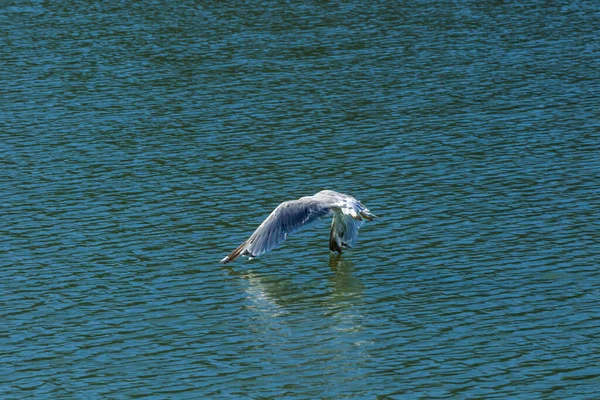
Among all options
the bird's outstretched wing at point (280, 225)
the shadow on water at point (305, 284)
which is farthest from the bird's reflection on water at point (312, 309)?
the bird's outstretched wing at point (280, 225)

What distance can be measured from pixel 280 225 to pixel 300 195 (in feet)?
16.9

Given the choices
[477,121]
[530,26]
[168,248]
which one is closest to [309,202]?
[168,248]

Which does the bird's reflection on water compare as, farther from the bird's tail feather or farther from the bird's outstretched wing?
the bird's outstretched wing

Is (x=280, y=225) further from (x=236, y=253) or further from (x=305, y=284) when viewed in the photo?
(x=305, y=284)

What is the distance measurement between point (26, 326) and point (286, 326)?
4.55m

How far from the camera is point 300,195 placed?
92.7 feet

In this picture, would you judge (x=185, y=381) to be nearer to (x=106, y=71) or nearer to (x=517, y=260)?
(x=517, y=260)

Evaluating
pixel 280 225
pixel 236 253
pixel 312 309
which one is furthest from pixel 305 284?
pixel 236 253

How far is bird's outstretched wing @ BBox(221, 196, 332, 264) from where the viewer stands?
2308 centimetres

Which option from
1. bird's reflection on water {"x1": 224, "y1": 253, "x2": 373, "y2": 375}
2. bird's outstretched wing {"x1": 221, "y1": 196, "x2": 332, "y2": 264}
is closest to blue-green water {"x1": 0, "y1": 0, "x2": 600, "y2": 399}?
bird's reflection on water {"x1": 224, "y1": 253, "x2": 373, "y2": 375}

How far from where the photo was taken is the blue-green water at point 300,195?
750 inches

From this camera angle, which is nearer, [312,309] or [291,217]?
[312,309]

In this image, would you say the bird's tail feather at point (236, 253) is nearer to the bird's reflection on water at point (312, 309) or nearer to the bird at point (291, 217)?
the bird at point (291, 217)

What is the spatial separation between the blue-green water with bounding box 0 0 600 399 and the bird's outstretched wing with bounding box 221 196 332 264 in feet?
2.00
